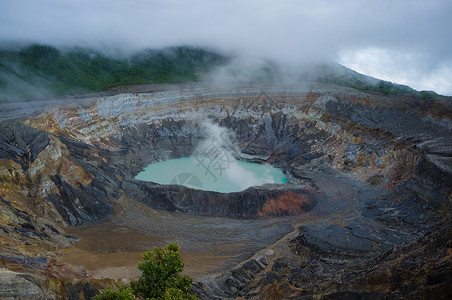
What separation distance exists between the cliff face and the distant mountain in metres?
10.6

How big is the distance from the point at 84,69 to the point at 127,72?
344 inches

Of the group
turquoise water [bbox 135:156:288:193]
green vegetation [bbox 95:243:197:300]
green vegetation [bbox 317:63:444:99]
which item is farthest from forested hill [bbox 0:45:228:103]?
green vegetation [bbox 95:243:197:300]

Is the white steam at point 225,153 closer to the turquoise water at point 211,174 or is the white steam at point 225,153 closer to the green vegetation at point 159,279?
the turquoise water at point 211,174

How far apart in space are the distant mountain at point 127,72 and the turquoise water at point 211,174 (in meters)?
22.3

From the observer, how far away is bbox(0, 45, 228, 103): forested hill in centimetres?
5827

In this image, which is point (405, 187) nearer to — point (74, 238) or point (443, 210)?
point (443, 210)

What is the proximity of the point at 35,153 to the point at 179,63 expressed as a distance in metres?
53.5

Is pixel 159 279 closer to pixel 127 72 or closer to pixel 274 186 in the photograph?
pixel 274 186

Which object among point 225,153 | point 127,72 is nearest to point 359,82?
point 225,153

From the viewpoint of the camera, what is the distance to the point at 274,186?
125 ft

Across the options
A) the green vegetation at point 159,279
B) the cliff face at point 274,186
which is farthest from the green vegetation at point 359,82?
the green vegetation at point 159,279

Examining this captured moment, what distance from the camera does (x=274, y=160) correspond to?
5128 centimetres

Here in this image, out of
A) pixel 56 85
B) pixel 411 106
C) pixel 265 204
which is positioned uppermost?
pixel 56 85

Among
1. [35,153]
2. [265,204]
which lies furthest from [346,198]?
[35,153]
